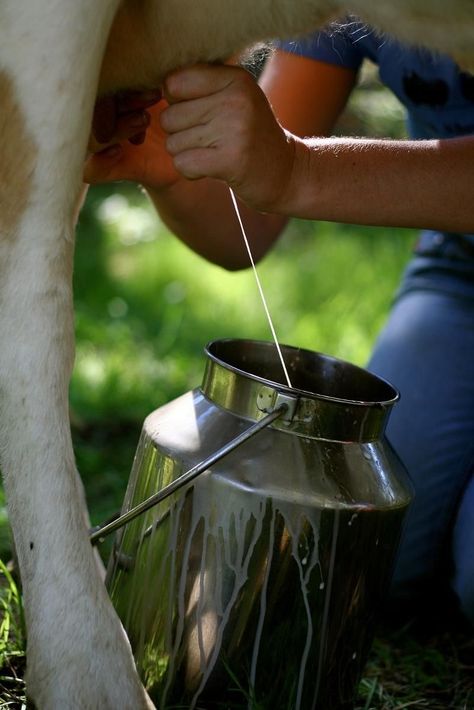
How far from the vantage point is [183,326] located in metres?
2.46

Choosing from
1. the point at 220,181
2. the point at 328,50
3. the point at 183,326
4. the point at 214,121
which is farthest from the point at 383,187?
the point at 183,326

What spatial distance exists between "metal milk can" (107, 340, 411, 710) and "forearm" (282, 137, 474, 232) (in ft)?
0.71

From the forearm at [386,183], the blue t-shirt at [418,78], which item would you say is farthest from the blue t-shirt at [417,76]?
the forearm at [386,183]

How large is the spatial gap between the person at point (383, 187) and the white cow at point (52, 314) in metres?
0.15

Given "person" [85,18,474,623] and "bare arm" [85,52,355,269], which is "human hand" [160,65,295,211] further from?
"bare arm" [85,52,355,269]

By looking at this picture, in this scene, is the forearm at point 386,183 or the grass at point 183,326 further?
the grass at point 183,326

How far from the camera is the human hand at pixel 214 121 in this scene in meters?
1.01

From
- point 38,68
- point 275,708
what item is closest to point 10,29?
point 38,68

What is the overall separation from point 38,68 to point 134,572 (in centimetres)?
48

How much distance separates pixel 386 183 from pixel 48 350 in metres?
0.42

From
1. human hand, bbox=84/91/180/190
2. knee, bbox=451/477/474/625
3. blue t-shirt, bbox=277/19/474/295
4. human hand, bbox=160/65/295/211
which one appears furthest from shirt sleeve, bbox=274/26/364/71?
knee, bbox=451/477/474/625

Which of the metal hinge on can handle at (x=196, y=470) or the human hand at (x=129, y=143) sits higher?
the human hand at (x=129, y=143)

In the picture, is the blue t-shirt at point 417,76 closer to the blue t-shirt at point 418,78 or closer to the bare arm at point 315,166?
the blue t-shirt at point 418,78

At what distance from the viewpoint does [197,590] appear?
977 mm
